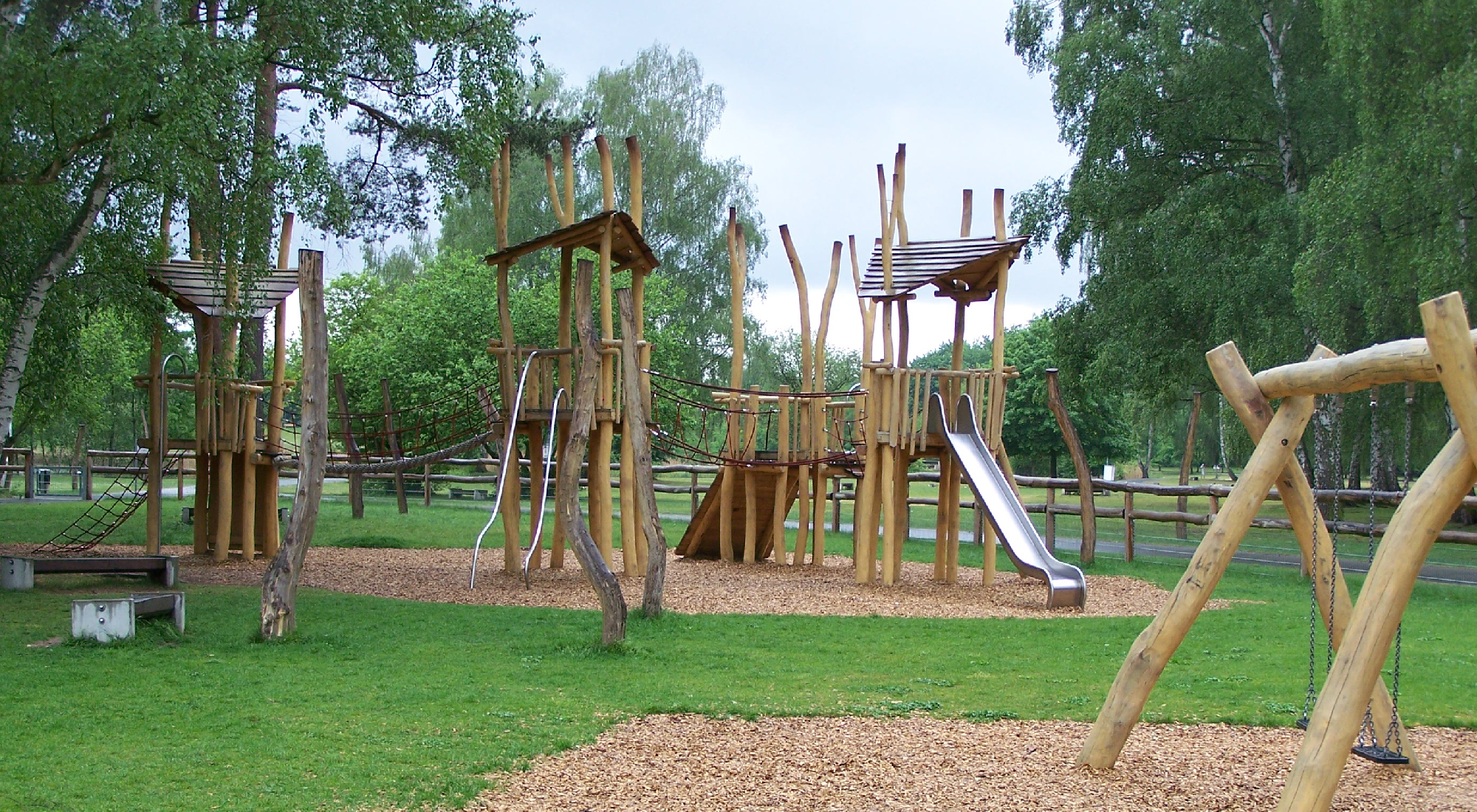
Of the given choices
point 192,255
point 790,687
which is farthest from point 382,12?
point 790,687

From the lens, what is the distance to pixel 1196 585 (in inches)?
234

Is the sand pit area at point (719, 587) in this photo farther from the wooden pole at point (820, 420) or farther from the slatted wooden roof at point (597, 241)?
the slatted wooden roof at point (597, 241)

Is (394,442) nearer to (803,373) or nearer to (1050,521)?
(803,373)

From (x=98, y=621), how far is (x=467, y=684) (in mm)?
3226

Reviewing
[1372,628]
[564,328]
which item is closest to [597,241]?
[564,328]

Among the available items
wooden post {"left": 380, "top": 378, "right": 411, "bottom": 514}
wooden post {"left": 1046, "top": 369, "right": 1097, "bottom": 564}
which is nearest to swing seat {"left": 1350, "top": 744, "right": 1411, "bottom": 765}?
wooden post {"left": 1046, "top": 369, "right": 1097, "bottom": 564}

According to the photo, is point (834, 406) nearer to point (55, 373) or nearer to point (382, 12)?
point (382, 12)

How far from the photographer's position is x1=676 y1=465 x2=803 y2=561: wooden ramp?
17781 millimetres

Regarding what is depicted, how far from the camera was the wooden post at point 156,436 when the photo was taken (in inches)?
601

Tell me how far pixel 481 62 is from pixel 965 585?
28.4ft

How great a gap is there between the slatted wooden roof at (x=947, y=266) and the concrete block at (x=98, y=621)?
30.0 feet

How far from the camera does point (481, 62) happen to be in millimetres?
14500

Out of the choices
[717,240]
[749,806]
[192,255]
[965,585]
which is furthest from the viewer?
[717,240]

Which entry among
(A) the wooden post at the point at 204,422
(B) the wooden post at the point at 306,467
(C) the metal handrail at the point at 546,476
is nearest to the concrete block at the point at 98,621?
(B) the wooden post at the point at 306,467
